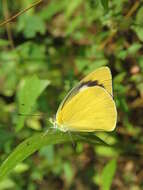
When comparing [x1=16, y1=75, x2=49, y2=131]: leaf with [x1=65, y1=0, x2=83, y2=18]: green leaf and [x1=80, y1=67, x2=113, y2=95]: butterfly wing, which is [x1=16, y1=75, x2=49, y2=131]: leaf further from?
[x1=65, y1=0, x2=83, y2=18]: green leaf

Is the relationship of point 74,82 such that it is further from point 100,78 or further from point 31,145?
point 31,145

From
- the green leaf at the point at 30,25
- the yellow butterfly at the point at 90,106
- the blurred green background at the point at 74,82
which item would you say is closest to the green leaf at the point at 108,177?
the blurred green background at the point at 74,82

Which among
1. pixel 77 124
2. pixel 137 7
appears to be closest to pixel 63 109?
pixel 77 124

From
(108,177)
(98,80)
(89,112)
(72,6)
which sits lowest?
(108,177)

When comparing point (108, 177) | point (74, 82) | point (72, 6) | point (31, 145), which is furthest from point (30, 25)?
point (31, 145)

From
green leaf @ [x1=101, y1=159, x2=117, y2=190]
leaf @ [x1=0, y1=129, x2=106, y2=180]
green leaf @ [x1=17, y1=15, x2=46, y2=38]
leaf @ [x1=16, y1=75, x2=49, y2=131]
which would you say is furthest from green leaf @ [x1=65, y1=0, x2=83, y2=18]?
leaf @ [x1=0, y1=129, x2=106, y2=180]

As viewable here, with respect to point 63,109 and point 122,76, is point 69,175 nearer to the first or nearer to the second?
point 122,76
